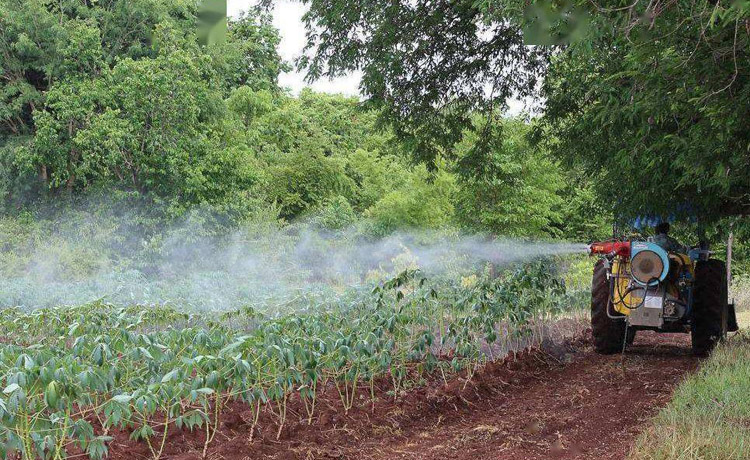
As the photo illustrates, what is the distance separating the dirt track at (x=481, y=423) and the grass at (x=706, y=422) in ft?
1.15

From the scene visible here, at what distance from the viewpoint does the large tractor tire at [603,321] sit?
9453 millimetres

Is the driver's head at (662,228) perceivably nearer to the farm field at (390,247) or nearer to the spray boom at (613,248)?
the farm field at (390,247)

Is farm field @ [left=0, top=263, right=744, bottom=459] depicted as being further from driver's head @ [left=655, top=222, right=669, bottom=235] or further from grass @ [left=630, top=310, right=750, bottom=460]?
driver's head @ [left=655, top=222, right=669, bottom=235]

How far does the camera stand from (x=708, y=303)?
9.20m

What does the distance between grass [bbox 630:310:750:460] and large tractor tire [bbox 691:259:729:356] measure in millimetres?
2101

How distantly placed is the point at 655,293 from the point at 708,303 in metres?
0.76

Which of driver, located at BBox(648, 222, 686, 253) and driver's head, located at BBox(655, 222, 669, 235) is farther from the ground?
driver's head, located at BBox(655, 222, 669, 235)

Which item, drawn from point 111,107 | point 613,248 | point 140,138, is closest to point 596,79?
point 613,248

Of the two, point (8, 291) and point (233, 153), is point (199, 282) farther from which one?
point (233, 153)

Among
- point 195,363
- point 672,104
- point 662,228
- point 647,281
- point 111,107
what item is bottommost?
point 195,363

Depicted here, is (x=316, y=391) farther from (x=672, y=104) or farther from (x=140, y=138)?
(x=140, y=138)

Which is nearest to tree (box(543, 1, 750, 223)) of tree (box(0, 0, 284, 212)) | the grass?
the grass

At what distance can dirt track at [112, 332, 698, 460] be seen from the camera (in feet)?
17.5

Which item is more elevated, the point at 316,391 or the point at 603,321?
the point at 603,321
